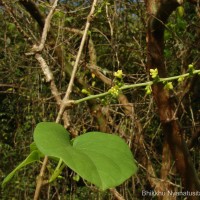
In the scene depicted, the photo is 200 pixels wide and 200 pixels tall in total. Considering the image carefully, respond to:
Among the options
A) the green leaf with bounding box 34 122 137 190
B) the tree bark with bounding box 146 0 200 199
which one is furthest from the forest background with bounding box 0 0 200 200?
the green leaf with bounding box 34 122 137 190

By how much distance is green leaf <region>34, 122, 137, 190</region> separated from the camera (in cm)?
33

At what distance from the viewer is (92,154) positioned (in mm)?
371

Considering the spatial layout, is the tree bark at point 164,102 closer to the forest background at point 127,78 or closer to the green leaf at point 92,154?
the forest background at point 127,78

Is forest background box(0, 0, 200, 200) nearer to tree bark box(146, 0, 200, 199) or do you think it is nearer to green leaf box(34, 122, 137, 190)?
tree bark box(146, 0, 200, 199)

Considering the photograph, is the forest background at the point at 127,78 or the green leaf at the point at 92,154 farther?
the forest background at the point at 127,78

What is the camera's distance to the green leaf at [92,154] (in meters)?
0.33

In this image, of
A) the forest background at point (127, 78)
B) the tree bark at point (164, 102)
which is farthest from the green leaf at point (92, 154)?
the tree bark at point (164, 102)

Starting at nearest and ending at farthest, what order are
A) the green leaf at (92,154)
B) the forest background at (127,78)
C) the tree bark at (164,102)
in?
the green leaf at (92,154)
the tree bark at (164,102)
the forest background at (127,78)

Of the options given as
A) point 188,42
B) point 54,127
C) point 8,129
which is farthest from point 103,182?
point 8,129

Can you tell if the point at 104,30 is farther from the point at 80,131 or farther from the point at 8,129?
the point at 8,129

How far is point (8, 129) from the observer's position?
369 centimetres

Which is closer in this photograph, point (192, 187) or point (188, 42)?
point (192, 187)

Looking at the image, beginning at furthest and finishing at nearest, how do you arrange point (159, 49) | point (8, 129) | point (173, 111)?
point (8, 129), point (173, 111), point (159, 49)

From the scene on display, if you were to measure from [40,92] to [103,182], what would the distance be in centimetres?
217
